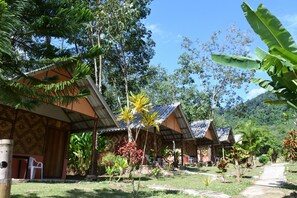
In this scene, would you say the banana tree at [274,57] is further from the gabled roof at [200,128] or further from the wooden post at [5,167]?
the gabled roof at [200,128]

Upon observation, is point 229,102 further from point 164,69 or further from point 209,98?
point 164,69

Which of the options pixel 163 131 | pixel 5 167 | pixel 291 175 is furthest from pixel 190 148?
pixel 5 167

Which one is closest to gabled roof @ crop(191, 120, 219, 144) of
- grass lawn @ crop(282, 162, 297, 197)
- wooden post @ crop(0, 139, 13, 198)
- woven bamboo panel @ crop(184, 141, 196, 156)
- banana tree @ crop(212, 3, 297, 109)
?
woven bamboo panel @ crop(184, 141, 196, 156)

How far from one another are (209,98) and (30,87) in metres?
30.4

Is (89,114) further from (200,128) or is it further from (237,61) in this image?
(200,128)

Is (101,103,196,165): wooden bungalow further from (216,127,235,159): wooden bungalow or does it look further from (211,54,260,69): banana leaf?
(216,127,235,159): wooden bungalow

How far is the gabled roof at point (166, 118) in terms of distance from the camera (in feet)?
57.0

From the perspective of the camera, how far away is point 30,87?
506cm

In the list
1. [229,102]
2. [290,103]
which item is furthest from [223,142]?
[290,103]

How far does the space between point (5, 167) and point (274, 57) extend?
4659mm

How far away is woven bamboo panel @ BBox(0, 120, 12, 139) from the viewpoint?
34.6 ft

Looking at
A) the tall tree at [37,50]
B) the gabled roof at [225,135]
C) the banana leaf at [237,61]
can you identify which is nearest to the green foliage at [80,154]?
the tall tree at [37,50]

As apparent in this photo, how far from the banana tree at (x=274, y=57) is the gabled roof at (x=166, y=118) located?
9.84 metres

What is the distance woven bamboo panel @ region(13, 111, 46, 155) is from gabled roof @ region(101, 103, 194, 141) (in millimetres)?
4748
